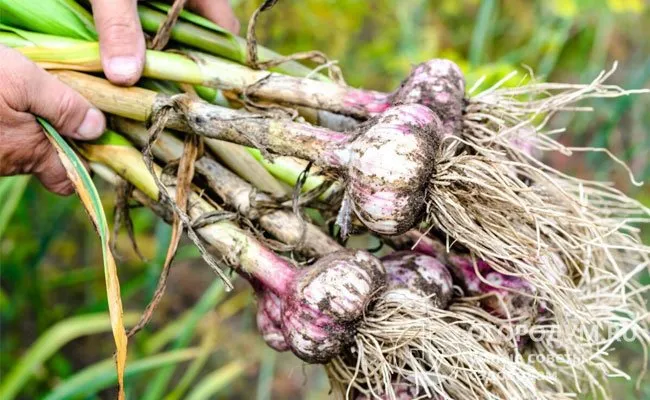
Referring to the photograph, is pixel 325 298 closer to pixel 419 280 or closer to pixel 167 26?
pixel 419 280

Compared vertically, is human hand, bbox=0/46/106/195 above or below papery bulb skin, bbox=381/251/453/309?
above

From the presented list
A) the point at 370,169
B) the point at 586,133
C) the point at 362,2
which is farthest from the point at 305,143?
the point at 586,133

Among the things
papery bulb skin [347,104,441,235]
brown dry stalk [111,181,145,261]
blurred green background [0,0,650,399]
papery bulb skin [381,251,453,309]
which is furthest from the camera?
blurred green background [0,0,650,399]

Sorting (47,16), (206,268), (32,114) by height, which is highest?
(47,16)

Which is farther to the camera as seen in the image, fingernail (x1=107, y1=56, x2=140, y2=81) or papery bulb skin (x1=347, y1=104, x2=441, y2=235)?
fingernail (x1=107, y1=56, x2=140, y2=81)

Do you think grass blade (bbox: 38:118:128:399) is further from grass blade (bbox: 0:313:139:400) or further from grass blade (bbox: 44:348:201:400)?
grass blade (bbox: 0:313:139:400)

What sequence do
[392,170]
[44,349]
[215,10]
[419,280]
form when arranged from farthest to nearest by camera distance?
1. [44,349]
2. [215,10]
3. [419,280]
4. [392,170]

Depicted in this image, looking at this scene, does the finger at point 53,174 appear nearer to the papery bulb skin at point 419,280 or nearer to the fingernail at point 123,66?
the fingernail at point 123,66

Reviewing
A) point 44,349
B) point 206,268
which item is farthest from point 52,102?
point 206,268

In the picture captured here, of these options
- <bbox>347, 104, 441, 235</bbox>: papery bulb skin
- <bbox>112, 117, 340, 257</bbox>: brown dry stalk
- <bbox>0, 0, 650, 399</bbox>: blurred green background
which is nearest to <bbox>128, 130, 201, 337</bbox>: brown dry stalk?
<bbox>112, 117, 340, 257</bbox>: brown dry stalk
